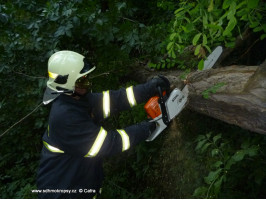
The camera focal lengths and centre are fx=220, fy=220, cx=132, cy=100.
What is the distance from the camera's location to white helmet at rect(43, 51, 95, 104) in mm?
2084

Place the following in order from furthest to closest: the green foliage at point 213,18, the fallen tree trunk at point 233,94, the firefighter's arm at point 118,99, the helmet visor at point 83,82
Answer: the firefighter's arm at point 118,99 → the helmet visor at point 83,82 → the fallen tree trunk at point 233,94 → the green foliage at point 213,18

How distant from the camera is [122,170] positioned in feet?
13.3

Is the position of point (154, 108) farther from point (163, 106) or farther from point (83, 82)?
point (83, 82)

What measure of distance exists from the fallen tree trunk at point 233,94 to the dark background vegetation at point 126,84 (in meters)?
0.31

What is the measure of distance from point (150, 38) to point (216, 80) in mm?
1449

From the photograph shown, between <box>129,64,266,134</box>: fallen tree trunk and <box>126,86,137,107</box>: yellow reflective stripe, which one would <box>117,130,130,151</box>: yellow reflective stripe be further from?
<box>129,64,266,134</box>: fallen tree trunk

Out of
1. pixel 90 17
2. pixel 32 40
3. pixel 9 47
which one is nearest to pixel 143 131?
pixel 90 17

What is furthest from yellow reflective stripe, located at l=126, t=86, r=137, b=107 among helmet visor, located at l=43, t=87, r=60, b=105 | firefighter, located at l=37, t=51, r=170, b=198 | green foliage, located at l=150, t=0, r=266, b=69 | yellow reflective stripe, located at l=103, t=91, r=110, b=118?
helmet visor, located at l=43, t=87, r=60, b=105

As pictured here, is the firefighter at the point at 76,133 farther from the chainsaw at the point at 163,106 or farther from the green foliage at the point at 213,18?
the green foliage at the point at 213,18

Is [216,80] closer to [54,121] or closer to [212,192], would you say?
[212,192]

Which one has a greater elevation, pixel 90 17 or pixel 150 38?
pixel 90 17

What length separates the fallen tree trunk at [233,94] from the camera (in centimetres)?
180

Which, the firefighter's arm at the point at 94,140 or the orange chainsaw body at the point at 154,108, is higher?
the orange chainsaw body at the point at 154,108

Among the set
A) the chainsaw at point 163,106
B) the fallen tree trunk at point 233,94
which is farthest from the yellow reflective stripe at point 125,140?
the fallen tree trunk at point 233,94
